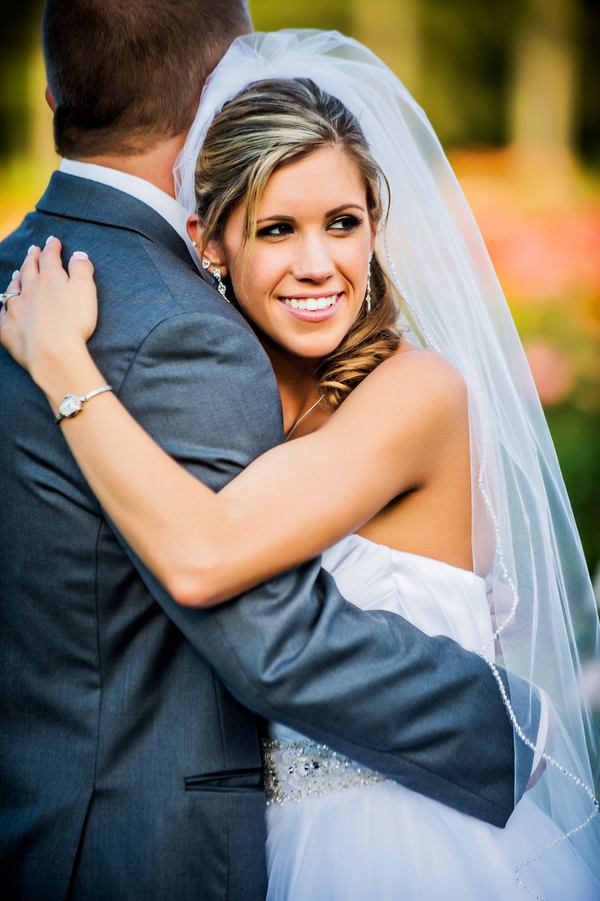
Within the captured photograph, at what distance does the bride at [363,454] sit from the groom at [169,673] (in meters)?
0.07

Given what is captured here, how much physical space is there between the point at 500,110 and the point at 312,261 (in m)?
4.21

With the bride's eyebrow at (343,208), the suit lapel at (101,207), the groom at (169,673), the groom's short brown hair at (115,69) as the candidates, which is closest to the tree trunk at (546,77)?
the bride's eyebrow at (343,208)

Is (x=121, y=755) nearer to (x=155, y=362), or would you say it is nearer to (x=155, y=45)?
(x=155, y=362)

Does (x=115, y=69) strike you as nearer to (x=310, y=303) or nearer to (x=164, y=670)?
(x=310, y=303)

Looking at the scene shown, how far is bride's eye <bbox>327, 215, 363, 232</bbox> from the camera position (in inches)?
81.8

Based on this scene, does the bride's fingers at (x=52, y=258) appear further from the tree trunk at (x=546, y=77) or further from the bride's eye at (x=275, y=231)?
the tree trunk at (x=546, y=77)

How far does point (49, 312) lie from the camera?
5.16ft

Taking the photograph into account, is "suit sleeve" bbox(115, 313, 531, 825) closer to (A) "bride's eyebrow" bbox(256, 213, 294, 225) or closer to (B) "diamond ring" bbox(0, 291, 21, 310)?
(B) "diamond ring" bbox(0, 291, 21, 310)

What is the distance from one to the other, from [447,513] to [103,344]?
881mm

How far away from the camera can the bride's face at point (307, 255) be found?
6.49 ft

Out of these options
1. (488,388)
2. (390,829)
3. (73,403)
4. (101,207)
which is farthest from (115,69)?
(390,829)

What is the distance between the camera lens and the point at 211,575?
1.41 metres

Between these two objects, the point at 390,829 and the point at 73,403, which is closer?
the point at 73,403

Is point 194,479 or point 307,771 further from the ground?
point 194,479
